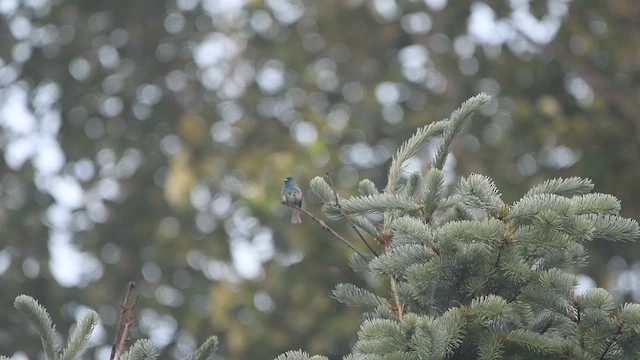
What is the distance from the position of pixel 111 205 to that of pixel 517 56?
469 centimetres

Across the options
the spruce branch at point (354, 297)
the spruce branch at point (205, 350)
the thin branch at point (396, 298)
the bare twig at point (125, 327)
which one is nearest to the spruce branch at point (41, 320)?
the bare twig at point (125, 327)

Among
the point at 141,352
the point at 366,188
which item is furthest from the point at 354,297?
the point at 141,352

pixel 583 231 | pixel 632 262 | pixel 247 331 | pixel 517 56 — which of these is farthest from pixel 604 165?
pixel 583 231

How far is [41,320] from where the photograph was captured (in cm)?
256

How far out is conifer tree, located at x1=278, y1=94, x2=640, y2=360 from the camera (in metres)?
2.40

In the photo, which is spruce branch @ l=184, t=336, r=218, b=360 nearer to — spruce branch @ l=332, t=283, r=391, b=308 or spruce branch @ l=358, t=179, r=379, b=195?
spruce branch @ l=332, t=283, r=391, b=308

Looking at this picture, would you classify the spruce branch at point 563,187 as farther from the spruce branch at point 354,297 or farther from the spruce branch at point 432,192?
the spruce branch at point 354,297

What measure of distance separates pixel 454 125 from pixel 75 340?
1095 mm

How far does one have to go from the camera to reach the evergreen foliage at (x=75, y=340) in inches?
99.8

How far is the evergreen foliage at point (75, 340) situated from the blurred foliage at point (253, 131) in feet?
19.0

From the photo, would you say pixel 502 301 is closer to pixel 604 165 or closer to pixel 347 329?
pixel 347 329

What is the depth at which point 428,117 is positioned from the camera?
9812 mm

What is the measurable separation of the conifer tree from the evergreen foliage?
0.78ft

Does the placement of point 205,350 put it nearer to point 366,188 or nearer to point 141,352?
point 141,352
